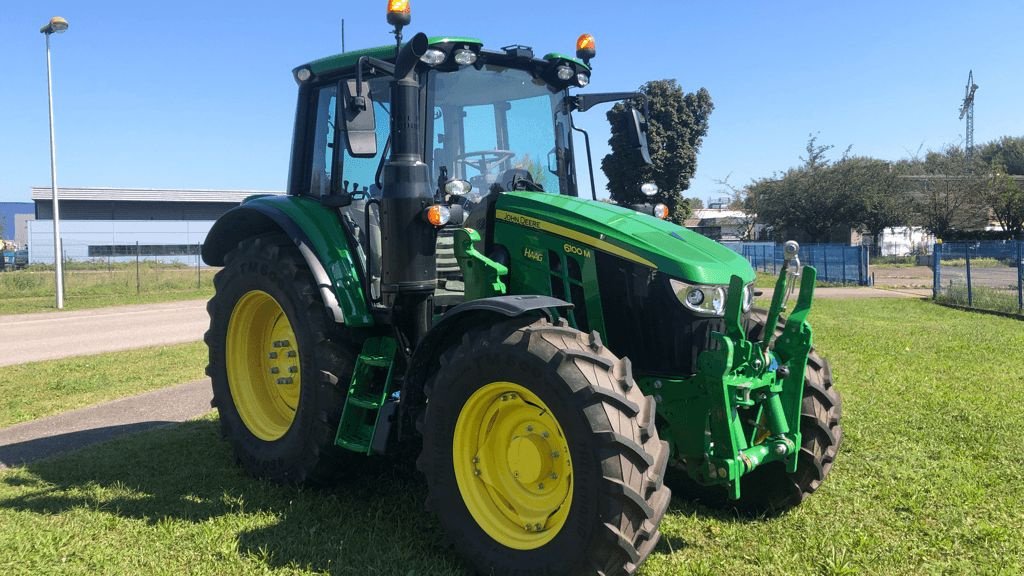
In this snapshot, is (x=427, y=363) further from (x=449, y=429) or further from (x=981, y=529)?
(x=981, y=529)

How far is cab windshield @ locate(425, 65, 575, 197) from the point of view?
14.5 ft

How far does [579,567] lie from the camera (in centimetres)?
303

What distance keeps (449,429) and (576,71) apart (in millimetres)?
2642

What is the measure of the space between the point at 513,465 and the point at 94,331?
13349 millimetres

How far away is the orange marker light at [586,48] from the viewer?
16.8ft

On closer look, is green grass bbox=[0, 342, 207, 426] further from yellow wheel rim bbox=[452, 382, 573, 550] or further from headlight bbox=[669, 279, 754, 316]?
headlight bbox=[669, 279, 754, 316]

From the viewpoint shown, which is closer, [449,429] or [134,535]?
[449,429]

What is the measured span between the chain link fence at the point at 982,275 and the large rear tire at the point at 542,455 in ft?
49.7

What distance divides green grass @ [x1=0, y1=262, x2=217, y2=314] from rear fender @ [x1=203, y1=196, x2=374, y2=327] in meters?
17.4

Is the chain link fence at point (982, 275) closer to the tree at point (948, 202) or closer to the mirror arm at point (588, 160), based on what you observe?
the mirror arm at point (588, 160)

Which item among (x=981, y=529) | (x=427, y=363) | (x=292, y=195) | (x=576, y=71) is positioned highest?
(x=576, y=71)

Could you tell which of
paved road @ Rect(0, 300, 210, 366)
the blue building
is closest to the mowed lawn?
paved road @ Rect(0, 300, 210, 366)

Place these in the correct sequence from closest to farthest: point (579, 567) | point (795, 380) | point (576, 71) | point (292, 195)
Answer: point (579, 567) < point (795, 380) < point (576, 71) < point (292, 195)

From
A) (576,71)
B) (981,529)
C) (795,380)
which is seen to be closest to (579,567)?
(795,380)
